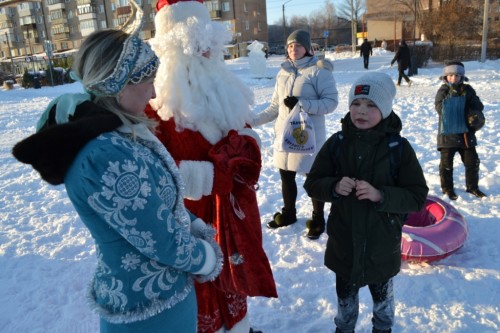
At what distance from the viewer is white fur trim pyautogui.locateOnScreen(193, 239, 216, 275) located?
4.91 feet

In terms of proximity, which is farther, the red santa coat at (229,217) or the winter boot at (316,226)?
the winter boot at (316,226)

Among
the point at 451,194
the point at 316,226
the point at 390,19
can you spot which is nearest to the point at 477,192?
the point at 451,194

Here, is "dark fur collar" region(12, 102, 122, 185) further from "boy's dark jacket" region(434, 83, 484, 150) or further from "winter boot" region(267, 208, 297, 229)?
"boy's dark jacket" region(434, 83, 484, 150)

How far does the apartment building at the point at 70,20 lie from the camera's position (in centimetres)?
5278

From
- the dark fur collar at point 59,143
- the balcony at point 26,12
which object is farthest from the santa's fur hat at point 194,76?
the balcony at point 26,12

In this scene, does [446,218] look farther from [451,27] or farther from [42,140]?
[451,27]

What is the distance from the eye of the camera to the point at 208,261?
4.94ft

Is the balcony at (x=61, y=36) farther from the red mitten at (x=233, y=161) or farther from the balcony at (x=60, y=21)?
the red mitten at (x=233, y=161)

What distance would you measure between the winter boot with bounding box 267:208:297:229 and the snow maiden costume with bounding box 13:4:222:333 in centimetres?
266

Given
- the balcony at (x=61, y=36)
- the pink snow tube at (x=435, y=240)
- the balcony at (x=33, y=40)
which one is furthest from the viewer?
the balcony at (x=33, y=40)

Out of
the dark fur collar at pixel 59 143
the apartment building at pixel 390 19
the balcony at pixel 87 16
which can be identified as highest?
the balcony at pixel 87 16

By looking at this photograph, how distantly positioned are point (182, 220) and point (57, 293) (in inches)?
91.2

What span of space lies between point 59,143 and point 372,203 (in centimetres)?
162

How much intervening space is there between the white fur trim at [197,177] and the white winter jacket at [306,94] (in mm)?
1502
